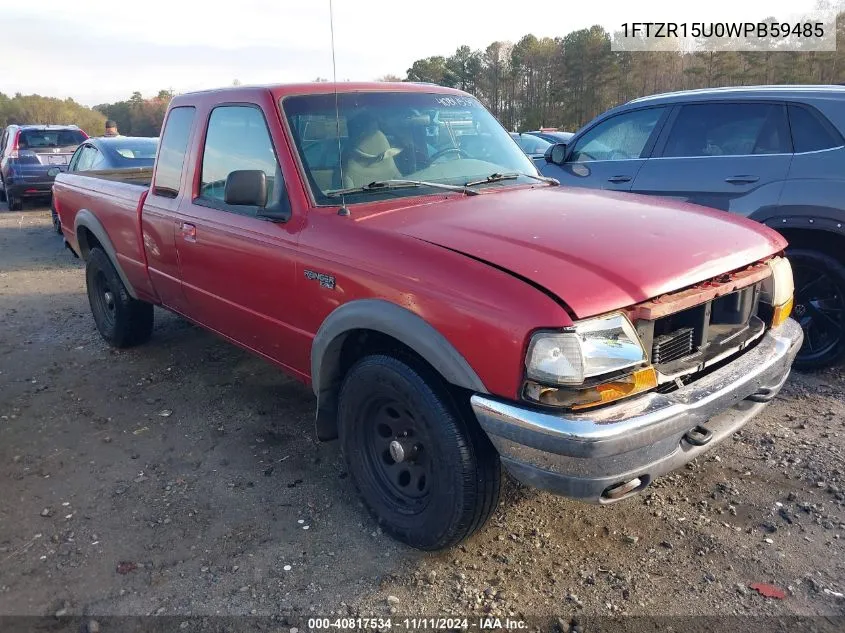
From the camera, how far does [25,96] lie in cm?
4994

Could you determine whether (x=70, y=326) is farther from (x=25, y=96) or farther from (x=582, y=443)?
(x=25, y=96)

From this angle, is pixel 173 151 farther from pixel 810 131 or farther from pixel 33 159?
pixel 33 159

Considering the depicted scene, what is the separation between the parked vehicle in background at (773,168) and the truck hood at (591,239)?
1553 mm

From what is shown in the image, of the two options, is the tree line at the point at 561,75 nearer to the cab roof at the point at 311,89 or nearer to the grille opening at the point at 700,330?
the cab roof at the point at 311,89

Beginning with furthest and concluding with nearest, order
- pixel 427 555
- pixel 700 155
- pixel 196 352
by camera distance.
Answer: pixel 196 352
pixel 700 155
pixel 427 555

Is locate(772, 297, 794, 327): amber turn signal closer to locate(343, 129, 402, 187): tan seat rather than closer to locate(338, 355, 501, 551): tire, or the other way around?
locate(338, 355, 501, 551): tire

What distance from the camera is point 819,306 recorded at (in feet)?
14.4

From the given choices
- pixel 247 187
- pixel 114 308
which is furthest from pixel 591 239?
pixel 114 308

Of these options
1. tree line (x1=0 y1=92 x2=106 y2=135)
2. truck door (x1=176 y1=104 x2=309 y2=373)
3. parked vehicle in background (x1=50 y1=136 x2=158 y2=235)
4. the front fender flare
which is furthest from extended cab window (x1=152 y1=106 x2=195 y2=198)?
tree line (x1=0 y1=92 x2=106 y2=135)

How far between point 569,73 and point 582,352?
1581 inches

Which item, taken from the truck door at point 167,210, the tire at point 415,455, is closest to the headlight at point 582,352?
the tire at point 415,455

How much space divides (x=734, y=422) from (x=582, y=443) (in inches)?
34.9

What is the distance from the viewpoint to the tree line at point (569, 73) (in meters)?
29.9

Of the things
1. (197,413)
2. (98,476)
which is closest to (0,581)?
(98,476)
